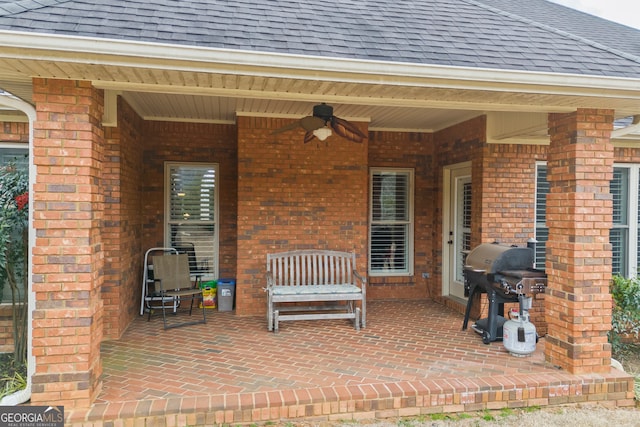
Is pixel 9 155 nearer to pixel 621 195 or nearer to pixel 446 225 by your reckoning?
pixel 446 225

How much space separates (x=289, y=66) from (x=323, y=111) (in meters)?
1.36

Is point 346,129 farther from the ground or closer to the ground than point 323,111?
closer to the ground

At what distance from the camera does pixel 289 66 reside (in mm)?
2861

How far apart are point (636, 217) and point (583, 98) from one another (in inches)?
148

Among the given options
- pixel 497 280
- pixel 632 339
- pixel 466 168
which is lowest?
pixel 632 339

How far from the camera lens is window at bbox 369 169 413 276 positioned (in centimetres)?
675

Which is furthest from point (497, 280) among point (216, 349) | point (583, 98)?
point (216, 349)

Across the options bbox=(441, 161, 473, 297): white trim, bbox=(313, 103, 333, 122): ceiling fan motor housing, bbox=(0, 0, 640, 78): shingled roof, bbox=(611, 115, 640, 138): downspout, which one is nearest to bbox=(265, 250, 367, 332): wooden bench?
bbox=(441, 161, 473, 297): white trim

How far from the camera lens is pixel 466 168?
602cm

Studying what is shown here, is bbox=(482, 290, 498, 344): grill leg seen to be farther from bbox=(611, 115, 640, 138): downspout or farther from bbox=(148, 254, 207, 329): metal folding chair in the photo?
bbox=(148, 254, 207, 329): metal folding chair

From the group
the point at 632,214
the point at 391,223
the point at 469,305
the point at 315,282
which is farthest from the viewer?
the point at 391,223

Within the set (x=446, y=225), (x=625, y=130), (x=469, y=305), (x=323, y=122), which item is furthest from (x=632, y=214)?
(x=323, y=122)

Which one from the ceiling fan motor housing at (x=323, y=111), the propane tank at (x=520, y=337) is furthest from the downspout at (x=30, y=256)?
the propane tank at (x=520, y=337)

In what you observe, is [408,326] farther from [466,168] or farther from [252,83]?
[252,83]
